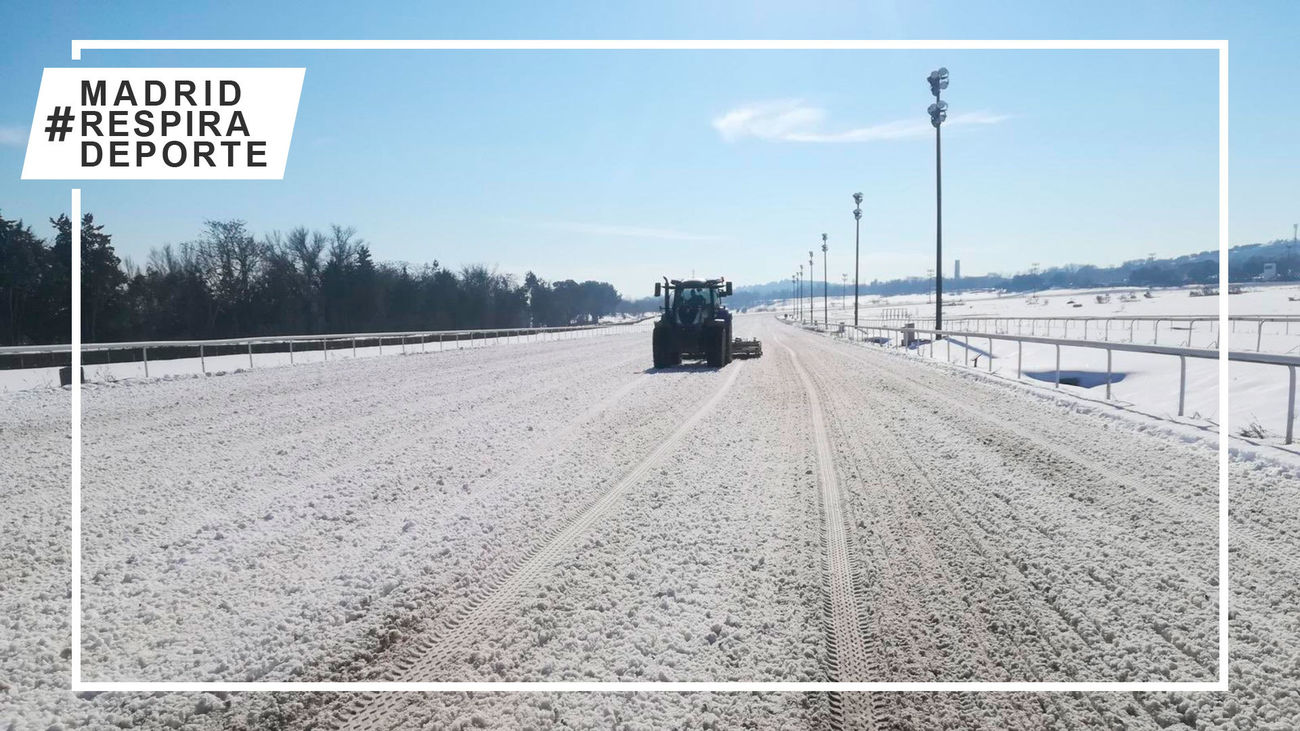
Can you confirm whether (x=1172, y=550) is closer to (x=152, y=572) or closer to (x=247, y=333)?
(x=152, y=572)

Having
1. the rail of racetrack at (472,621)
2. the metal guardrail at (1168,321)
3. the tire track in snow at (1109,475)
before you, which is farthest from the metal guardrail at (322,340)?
the metal guardrail at (1168,321)

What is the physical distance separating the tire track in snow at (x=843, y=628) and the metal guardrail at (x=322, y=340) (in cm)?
1759

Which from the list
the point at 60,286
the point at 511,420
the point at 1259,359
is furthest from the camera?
the point at 60,286

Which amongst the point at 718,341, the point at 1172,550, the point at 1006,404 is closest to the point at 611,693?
the point at 1172,550

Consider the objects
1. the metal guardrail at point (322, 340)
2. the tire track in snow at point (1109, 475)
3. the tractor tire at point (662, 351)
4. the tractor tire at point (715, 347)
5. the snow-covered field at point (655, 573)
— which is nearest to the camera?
the snow-covered field at point (655, 573)

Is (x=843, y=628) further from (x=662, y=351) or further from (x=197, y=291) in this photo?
(x=197, y=291)

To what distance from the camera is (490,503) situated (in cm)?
682

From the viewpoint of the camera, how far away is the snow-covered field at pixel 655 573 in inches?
133

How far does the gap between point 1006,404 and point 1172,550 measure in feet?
28.5

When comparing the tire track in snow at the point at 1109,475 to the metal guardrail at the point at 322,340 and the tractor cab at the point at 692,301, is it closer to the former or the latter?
the tractor cab at the point at 692,301

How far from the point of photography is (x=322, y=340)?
31.0 metres

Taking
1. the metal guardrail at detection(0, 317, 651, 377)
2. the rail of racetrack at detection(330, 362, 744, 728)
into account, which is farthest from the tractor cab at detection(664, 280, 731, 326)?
the rail of racetrack at detection(330, 362, 744, 728)

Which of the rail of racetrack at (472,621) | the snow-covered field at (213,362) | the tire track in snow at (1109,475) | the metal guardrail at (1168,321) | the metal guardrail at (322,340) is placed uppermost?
the metal guardrail at (1168,321)

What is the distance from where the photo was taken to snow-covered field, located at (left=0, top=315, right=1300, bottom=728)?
338 cm
